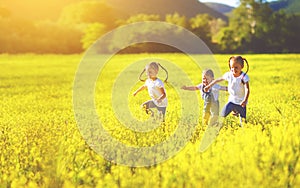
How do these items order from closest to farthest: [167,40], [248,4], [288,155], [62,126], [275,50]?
[288,155] → [62,126] → [275,50] → [167,40] → [248,4]

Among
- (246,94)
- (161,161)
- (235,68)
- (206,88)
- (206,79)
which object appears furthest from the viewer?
(206,79)

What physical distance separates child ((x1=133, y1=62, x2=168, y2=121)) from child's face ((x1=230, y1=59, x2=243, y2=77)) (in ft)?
4.54

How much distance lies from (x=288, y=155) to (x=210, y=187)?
1253 millimetres

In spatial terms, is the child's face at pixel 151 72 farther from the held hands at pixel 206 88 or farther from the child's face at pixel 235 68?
the child's face at pixel 235 68

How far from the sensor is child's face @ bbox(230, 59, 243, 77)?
8.27 meters

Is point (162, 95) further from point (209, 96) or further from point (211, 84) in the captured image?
point (211, 84)

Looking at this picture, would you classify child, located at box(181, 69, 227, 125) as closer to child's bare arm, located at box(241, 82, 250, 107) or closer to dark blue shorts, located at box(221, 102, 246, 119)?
dark blue shorts, located at box(221, 102, 246, 119)

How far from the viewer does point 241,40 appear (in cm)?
5403

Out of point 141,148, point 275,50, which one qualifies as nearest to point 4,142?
point 141,148

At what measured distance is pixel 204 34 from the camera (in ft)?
188

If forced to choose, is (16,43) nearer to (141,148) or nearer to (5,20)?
(5,20)

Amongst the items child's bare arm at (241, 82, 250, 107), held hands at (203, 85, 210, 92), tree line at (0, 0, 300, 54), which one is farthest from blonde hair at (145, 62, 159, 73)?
tree line at (0, 0, 300, 54)

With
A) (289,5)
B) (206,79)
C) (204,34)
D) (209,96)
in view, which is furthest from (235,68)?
(289,5)

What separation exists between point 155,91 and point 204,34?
159 feet
